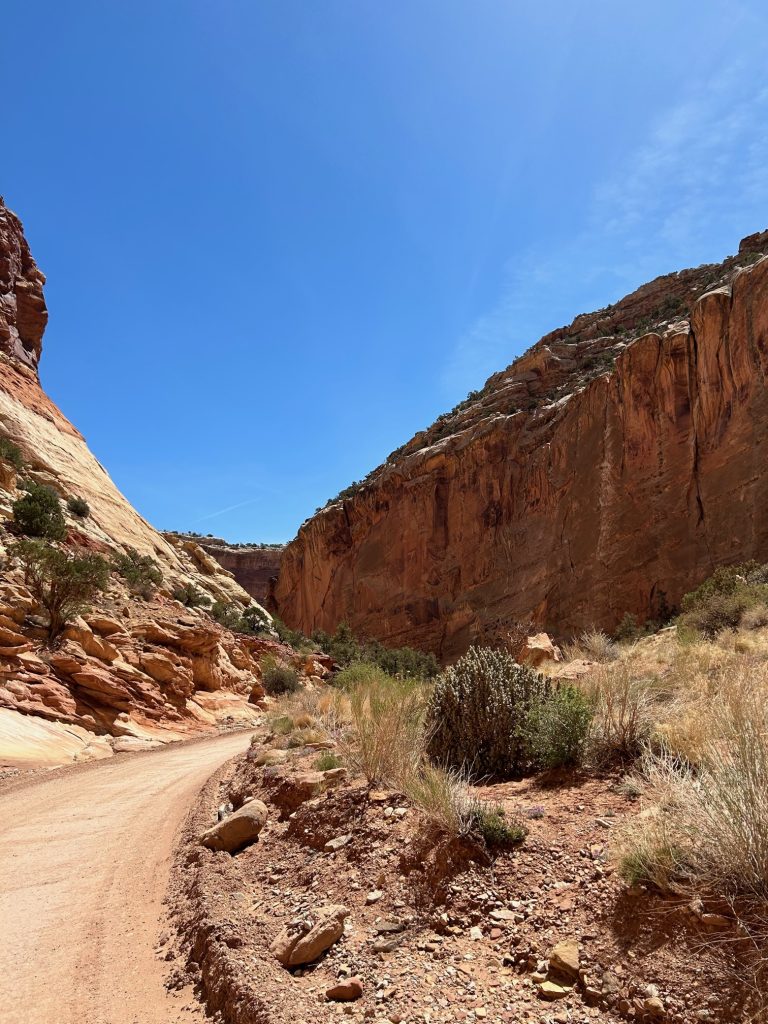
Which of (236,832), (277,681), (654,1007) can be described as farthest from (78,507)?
(654,1007)

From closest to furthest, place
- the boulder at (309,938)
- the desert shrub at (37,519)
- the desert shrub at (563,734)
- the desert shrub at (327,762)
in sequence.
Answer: the boulder at (309,938), the desert shrub at (563,734), the desert shrub at (327,762), the desert shrub at (37,519)

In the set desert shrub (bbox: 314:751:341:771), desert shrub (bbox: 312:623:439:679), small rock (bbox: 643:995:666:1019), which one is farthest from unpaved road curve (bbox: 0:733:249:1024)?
desert shrub (bbox: 312:623:439:679)

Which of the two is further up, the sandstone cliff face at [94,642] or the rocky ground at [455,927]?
the sandstone cliff face at [94,642]

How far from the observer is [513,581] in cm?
4359

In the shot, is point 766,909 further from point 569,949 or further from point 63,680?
point 63,680

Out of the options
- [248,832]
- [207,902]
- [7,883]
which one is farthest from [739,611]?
[7,883]

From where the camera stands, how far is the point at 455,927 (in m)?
3.41

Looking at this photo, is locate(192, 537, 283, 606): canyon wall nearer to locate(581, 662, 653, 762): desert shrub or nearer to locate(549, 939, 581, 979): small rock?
locate(581, 662, 653, 762): desert shrub

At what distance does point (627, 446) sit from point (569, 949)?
121 feet

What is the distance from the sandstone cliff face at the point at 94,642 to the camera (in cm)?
1380

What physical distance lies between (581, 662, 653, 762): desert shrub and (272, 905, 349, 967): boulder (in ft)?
8.33

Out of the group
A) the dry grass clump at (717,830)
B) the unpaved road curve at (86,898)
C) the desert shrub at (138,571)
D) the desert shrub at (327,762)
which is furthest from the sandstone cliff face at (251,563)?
the dry grass clump at (717,830)

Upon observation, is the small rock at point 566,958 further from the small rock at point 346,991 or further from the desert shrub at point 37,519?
the desert shrub at point 37,519

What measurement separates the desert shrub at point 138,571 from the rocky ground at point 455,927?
65.2 ft
